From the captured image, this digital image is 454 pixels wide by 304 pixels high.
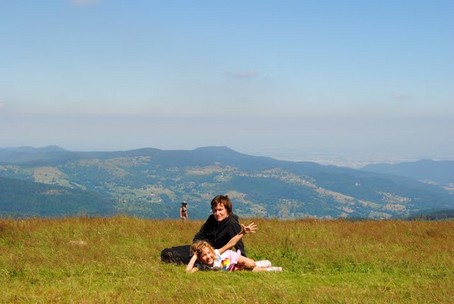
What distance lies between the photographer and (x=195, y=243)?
12727 millimetres

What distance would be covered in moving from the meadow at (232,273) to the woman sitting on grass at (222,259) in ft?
1.78

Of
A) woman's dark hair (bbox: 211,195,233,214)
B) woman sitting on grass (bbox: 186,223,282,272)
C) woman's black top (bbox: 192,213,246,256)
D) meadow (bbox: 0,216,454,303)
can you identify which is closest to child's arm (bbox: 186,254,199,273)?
woman sitting on grass (bbox: 186,223,282,272)

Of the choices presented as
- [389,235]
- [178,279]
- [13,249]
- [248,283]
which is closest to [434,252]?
[389,235]

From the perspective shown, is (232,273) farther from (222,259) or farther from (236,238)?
(236,238)

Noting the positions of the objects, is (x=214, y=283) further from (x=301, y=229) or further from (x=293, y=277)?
(x=301, y=229)

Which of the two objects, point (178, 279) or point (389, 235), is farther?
point (389, 235)

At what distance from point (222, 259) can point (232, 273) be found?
0.86 m

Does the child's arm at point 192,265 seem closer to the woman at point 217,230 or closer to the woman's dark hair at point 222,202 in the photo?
the woman at point 217,230

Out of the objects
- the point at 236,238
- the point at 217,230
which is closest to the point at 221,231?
the point at 217,230

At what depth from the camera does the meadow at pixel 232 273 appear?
9203mm

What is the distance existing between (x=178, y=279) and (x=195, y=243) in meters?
1.88

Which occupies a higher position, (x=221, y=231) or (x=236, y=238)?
(x=221, y=231)

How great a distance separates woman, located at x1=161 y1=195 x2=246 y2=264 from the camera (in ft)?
42.8

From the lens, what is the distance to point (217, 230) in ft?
43.8
